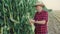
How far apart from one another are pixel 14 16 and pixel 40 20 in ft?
1.47

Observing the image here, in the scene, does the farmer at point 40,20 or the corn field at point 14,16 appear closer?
the farmer at point 40,20

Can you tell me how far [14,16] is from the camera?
2.49m

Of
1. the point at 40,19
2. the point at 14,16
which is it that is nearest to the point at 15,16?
the point at 14,16

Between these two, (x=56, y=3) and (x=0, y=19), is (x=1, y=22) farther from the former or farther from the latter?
(x=56, y=3)

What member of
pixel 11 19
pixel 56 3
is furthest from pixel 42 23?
pixel 56 3

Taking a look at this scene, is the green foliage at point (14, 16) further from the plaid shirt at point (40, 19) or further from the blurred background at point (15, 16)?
the plaid shirt at point (40, 19)

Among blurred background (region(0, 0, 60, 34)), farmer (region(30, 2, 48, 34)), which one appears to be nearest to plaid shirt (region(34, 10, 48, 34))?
farmer (region(30, 2, 48, 34))

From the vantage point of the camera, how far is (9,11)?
243 cm

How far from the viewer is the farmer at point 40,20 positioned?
84.7 inches

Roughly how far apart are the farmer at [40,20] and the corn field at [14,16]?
14.1 inches

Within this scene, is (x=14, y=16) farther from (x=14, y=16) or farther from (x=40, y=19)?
(x=40, y=19)

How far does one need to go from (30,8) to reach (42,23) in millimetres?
525

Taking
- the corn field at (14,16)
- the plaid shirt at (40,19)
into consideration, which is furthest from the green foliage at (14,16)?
the plaid shirt at (40,19)

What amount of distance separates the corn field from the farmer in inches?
14.1
